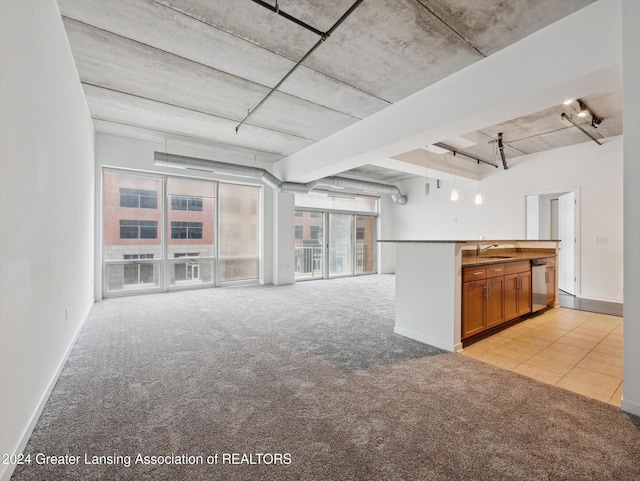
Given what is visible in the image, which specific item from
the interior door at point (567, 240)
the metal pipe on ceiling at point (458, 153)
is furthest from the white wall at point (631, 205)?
the interior door at point (567, 240)

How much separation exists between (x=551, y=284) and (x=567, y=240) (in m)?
2.42

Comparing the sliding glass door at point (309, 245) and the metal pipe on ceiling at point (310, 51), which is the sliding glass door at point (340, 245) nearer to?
the sliding glass door at point (309, 245)

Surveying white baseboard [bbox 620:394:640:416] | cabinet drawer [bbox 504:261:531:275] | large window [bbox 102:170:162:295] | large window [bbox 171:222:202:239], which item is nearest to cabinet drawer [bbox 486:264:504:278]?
cabinet drawer [bbox 504:261:531:275]

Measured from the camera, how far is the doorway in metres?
6.26

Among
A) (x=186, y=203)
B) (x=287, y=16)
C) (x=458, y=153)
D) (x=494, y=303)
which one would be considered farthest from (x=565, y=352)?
(x=186, y=203)

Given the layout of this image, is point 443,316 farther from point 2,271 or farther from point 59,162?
point 59,162

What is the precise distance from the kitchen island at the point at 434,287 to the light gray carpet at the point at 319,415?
23cm

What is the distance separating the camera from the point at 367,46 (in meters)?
3.12

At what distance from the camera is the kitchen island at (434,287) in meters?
3.18

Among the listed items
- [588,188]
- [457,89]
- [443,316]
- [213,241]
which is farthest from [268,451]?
[588,188]

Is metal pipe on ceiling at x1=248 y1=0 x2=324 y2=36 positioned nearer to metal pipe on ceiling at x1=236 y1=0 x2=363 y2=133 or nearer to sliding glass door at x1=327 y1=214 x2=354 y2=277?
metal pipe on ceiling at x1=236 y1=0 x2=363 y2=133

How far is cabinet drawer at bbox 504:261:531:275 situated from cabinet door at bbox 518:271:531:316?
0.07m

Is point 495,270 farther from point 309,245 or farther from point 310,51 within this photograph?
point 309,245

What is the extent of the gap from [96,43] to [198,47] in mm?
1063
